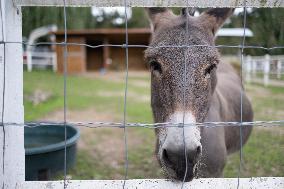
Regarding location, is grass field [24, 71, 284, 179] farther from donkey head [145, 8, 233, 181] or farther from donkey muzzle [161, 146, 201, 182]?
donkey muzzle [161, 146, 201, 182]

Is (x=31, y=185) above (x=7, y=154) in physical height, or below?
below

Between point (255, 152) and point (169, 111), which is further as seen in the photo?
point (255, 152)

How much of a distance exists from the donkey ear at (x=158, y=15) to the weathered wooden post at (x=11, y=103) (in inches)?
59.7

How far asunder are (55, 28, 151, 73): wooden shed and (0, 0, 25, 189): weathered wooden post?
69.3 feet

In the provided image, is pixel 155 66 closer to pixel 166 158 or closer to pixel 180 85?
pixel 180 85

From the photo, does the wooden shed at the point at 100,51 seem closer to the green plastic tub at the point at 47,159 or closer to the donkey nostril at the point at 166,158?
the green plastic tub at the point at 47,159

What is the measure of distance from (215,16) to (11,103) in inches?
77.0

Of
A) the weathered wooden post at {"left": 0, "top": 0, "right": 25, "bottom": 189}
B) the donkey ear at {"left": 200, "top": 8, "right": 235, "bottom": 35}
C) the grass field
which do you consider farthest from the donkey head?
the grass field

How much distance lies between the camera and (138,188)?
1.66m

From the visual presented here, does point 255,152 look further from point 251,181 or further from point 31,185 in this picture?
point 31,185

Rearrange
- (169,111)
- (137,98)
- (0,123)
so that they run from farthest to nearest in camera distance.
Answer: (137,98)
(169,111)
(0,123)

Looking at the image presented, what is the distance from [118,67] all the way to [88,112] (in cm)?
1962

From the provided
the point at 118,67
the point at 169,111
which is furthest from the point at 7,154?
the point at 118,67

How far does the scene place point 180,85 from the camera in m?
2.04
